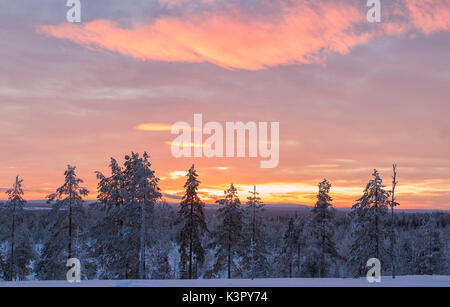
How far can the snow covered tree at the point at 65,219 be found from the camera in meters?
31.8

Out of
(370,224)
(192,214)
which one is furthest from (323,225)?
(192,214)

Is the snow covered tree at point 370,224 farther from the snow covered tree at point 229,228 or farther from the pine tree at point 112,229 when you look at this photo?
the pine tree at point 112,229

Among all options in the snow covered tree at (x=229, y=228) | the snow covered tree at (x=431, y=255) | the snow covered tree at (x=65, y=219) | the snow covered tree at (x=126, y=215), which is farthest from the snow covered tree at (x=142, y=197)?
the snow covered tree at (x=431, y=255)

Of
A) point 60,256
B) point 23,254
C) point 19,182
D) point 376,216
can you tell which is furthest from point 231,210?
point 23,254

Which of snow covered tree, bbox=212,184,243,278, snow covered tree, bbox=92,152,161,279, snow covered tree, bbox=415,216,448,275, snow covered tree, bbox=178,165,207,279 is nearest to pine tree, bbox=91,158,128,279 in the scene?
snow covered tree, bbox=92,152,161,279

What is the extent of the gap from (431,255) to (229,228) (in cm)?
3134

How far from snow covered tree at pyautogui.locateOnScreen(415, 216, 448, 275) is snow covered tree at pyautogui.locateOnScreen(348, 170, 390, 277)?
2009 centimetres

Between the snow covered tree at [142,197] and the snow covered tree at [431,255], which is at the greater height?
the snow covered tree at [142,197]

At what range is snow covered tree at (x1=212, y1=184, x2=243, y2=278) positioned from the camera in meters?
40.6

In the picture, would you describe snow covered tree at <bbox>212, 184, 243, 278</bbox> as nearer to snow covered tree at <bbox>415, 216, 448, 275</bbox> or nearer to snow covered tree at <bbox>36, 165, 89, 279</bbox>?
snow covered tree at <bbox>36, 165, 89, 279</bbox>

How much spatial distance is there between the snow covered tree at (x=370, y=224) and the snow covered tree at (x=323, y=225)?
397 centimetres
